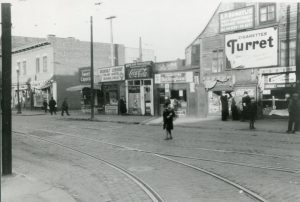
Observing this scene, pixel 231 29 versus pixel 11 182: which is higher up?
pixel 231 29

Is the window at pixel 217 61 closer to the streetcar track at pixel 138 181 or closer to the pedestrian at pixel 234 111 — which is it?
the pedestrian at pixel 234 111

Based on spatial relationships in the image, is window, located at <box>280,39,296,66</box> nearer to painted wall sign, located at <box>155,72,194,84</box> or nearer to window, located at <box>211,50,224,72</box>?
window, located at <box>211,50,224,72</box>

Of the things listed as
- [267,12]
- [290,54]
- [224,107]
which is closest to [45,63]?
[224,107]

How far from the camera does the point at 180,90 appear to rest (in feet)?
92.3

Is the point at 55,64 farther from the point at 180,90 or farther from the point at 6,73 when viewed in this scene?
the point at 6,73

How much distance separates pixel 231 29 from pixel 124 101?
11225 millimetres

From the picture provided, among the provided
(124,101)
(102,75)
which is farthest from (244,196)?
(102,75)

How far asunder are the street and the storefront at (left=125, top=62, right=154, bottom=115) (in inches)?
526

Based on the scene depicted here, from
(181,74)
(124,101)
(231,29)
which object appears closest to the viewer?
(231,29)

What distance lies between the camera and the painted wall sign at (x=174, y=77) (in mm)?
27500

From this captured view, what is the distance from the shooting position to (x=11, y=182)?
837cm

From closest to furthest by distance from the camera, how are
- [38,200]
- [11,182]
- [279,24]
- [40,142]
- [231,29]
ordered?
[38,200], [11,182], [40,142], [279,24], [231,29]

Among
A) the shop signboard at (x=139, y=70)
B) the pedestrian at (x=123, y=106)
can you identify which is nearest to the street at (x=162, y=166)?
the shop signboard at (x=139, y=70)

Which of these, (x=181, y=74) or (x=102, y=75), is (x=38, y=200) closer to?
(x=181, y=74)
